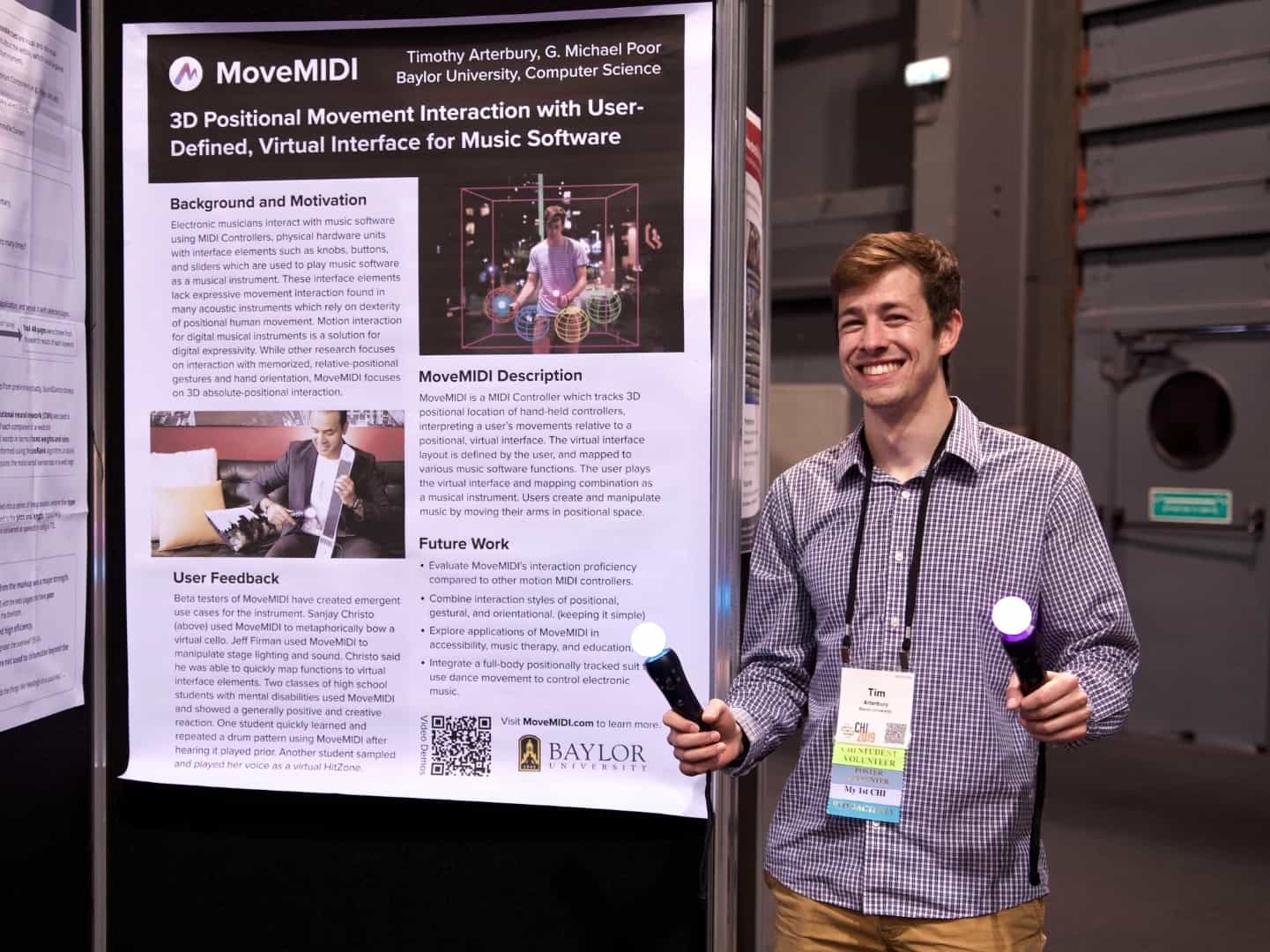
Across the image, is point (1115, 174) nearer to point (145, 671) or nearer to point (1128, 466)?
point (1128, 466)

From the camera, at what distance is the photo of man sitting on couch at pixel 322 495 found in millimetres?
1801

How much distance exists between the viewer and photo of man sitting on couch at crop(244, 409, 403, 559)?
1801 millimetres

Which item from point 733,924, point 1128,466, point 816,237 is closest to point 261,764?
point 733,924

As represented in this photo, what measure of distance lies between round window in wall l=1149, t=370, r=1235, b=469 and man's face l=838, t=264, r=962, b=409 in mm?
4700

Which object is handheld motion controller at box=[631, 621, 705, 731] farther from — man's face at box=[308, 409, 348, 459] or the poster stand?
man's face at box=[308, 409, 348, 459]

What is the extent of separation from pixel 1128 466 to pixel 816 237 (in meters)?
2.23

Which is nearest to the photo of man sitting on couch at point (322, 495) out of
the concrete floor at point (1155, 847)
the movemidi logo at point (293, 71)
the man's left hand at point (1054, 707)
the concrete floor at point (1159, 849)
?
the movemidi logo at point (293, 71)

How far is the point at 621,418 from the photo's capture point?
1736 millimetres

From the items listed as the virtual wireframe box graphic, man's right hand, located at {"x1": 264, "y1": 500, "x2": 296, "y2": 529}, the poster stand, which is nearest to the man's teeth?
the poster stand

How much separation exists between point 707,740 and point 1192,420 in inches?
199

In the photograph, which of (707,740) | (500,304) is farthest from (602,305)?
(707,740)

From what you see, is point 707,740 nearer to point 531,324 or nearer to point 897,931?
point 897,931

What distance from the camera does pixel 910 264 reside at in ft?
5.13

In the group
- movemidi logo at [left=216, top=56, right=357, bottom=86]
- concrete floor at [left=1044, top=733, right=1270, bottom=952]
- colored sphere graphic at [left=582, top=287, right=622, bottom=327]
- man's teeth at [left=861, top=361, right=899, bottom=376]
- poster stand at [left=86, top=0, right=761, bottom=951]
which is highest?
movemidi logo at [left=216, top=56, right=357, bottom=86]
